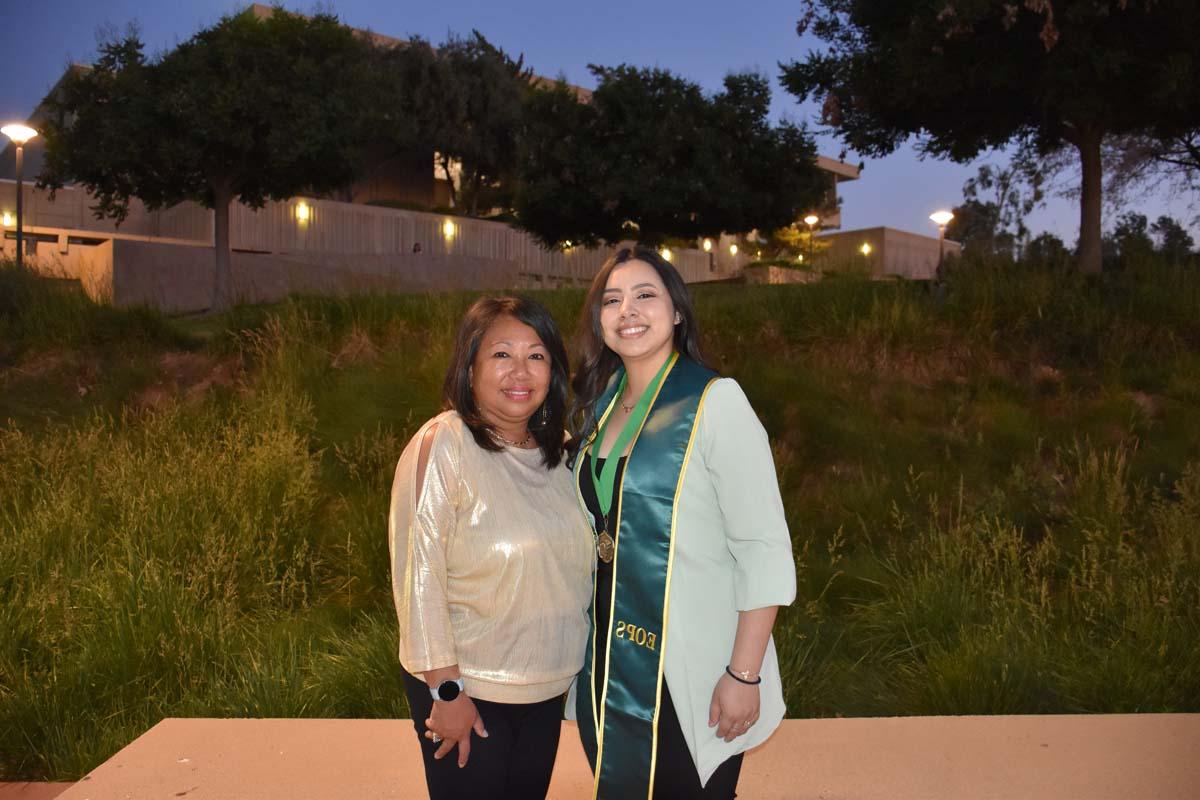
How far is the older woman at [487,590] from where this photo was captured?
1934 millimetres

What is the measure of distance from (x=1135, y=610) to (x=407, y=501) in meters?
3.95

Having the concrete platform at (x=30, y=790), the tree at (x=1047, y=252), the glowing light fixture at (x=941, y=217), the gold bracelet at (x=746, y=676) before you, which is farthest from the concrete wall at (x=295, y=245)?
the gold bracelet at (x=746, y=676)

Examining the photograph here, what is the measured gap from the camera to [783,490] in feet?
22.7

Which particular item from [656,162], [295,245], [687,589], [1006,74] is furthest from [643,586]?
[295,245]

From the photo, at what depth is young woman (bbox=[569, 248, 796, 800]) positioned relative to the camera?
5.94ft

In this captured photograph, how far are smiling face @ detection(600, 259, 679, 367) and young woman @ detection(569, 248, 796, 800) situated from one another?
18 millimetres

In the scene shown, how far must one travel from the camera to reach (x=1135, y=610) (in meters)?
4.46

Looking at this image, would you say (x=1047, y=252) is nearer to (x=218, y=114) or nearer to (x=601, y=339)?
(x=601, y=339)

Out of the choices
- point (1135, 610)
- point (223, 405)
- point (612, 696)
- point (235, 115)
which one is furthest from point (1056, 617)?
point (235, 115)

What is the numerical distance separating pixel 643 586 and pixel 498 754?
1.63ft

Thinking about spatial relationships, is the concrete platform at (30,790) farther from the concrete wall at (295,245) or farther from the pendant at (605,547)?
the concrete wall at (295,245)

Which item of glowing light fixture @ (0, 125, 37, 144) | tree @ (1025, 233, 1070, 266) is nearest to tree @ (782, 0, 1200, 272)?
tree @ (1025, 233, 1070, 266)

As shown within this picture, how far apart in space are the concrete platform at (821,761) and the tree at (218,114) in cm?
1407

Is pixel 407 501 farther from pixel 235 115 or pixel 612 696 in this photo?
pixel 235 115
